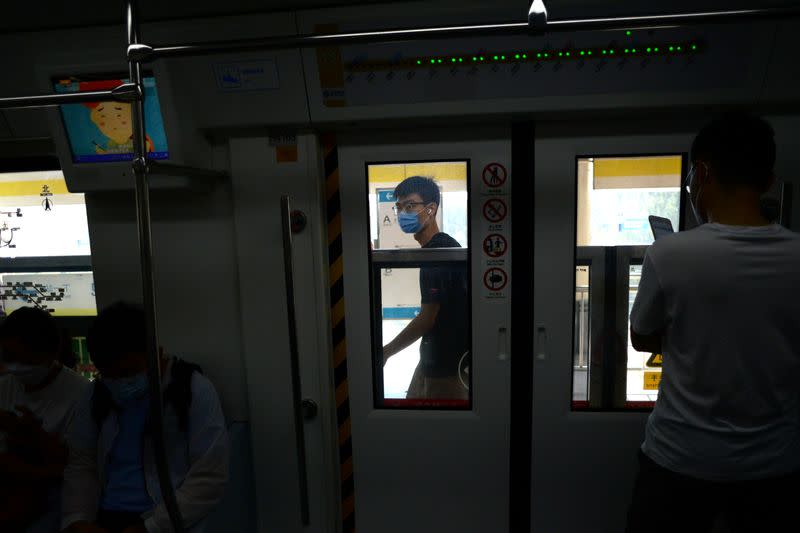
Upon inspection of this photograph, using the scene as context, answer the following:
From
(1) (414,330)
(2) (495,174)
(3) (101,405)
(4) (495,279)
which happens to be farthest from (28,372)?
(2) (495,174)

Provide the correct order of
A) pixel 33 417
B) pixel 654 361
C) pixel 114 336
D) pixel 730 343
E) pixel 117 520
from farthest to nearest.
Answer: pixel 654 361, pixel 33 417, pixel 117 520, pixel 114 336, pixel 730 343

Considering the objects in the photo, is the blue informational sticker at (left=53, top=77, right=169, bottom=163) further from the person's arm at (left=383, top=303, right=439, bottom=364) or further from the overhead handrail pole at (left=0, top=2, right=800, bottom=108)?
the person's arm at (left=383, top=303, right=439, bottom=364)

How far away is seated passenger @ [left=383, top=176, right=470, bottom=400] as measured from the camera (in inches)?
82.2

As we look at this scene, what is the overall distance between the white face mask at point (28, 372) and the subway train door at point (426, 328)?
1149mm

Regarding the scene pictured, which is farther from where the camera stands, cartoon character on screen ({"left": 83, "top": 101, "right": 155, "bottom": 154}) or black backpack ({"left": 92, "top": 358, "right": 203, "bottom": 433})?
cartoon character on screen ({"left": 83, "top": 101, "right": 155, "bottom": 154})

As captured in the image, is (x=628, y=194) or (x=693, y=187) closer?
(x=693, y=187)

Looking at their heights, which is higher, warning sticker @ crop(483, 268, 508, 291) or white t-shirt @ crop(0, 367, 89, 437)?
warning sticker @ crop(483, 268, 508, 291)

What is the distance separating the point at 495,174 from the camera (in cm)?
201

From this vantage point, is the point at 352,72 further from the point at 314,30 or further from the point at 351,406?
the point at 351,406

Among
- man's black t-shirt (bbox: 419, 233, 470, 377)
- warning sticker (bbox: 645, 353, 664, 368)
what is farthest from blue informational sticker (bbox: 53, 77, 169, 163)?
warning sticker (bbox: 645, 353, 664, 368)

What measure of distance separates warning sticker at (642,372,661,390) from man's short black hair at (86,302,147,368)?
6.58 ft

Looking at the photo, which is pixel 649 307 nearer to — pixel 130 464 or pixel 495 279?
pixel 495 279

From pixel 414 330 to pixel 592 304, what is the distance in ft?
2.56

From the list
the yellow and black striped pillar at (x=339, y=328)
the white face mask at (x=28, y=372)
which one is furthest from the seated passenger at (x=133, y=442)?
the yellow and black striped pillar at (x=339, y=328)
